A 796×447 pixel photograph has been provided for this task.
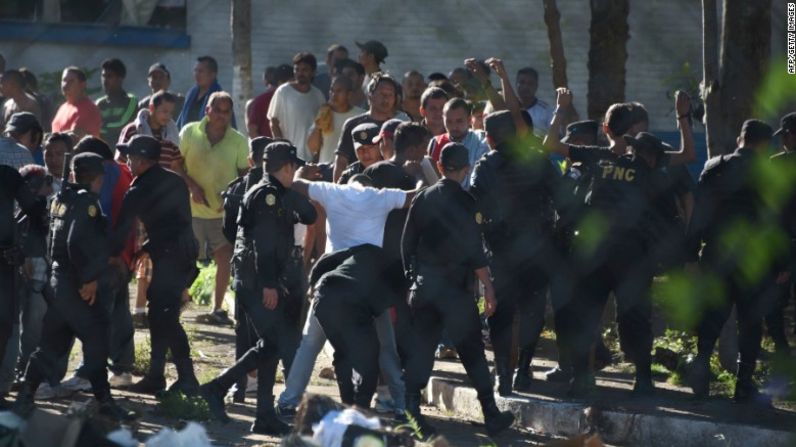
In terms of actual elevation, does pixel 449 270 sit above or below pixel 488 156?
below

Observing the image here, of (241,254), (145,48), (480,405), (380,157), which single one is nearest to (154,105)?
(380,157)

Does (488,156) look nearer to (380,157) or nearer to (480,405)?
(380,157)

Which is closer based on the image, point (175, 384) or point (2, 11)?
point (175, 384)

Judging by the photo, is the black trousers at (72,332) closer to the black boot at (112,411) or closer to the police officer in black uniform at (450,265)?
the black boot at (112,411)

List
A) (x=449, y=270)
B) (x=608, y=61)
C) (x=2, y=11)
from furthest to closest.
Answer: (x=2, y=11) < (x=608, y=61) < (x=449, y=270)

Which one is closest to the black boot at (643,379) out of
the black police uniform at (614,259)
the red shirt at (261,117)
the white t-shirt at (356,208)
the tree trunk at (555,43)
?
the black police uniform at (614,259)

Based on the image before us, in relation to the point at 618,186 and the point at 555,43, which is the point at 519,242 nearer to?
the point at 618,186

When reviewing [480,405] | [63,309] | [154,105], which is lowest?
[480,405]

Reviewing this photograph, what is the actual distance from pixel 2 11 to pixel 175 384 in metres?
8.71

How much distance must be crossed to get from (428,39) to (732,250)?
29.9 feet

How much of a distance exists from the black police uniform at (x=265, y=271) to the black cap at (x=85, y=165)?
890 mm

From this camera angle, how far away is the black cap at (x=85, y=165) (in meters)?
7.58

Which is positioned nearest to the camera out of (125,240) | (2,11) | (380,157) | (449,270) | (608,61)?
(449,270)

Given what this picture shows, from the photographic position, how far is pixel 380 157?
8352 millimetres
